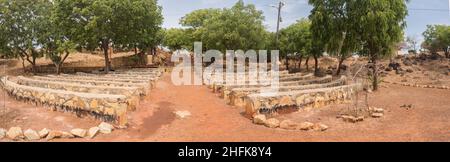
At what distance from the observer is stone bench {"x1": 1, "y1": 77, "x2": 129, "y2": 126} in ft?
41.6

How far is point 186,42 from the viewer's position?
5159 centimetres

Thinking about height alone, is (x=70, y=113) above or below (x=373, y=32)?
below

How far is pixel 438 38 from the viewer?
162ft

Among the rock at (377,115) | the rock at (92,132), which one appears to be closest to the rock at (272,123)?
the rock at (377,115)

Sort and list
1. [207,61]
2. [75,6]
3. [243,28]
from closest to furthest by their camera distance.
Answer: [75,6] → [243,28] → [207,61]

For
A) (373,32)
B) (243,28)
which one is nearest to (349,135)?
(373,32)

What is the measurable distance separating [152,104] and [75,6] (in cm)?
1661

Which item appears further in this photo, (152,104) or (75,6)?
(75,6)

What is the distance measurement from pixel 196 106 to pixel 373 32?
11.7 meters

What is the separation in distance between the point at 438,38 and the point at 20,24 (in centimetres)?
4734

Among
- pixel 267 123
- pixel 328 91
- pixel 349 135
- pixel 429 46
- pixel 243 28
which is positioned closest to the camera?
pixel 349 135

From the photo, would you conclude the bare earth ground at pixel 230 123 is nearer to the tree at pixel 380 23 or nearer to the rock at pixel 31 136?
the rock at pixel 31 136

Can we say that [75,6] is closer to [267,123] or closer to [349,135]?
[267,123]
